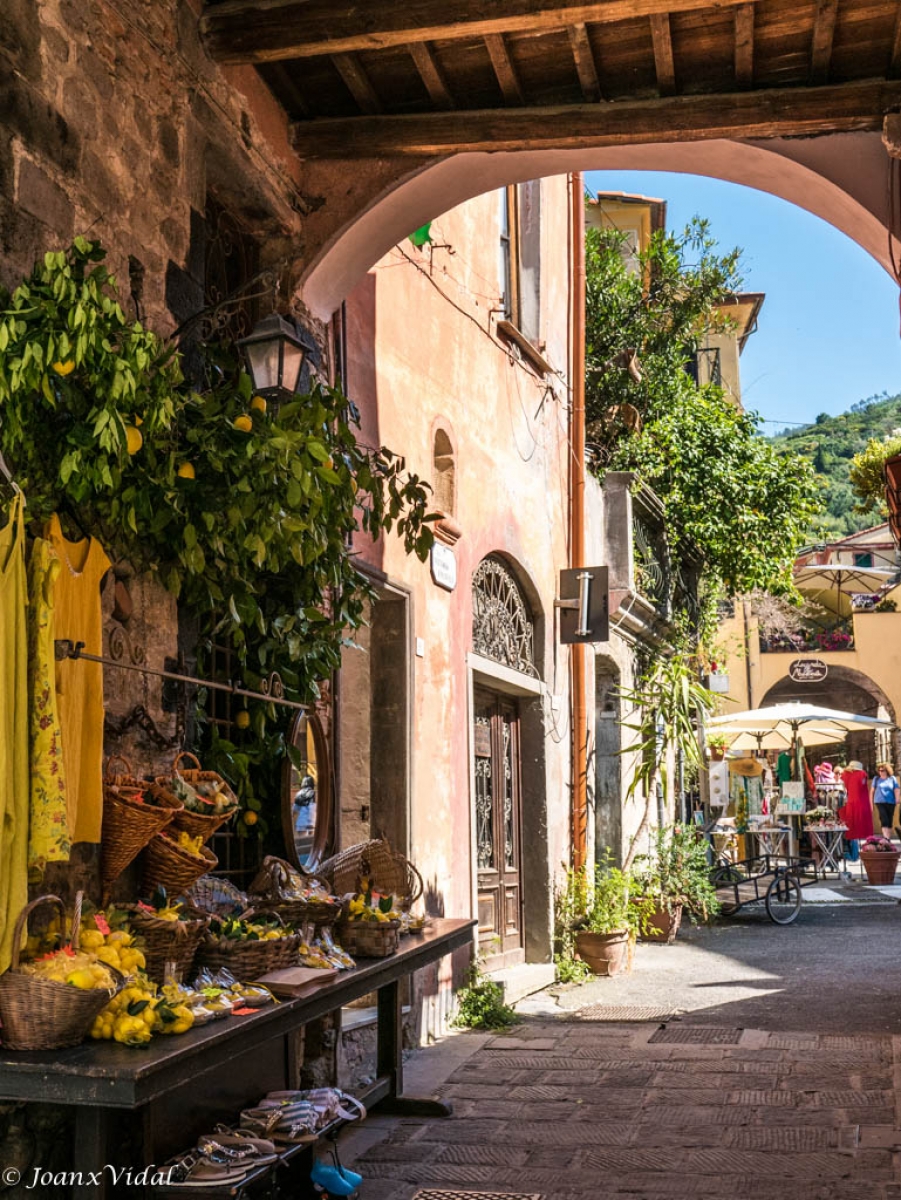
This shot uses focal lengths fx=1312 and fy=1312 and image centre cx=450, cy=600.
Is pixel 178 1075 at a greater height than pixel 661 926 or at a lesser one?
greater

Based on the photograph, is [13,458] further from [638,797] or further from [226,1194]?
[638,797]

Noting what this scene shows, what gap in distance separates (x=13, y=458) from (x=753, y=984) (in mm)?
7438

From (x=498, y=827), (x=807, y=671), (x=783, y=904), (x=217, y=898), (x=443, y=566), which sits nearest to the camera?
(x=217, y=898)

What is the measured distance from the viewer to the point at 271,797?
5.84 meters

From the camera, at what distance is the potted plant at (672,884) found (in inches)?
476

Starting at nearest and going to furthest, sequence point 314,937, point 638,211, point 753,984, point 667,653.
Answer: point 314,937 < point 753,984 < point 667,653 < point 638,211

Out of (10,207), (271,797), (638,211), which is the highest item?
(638,211)

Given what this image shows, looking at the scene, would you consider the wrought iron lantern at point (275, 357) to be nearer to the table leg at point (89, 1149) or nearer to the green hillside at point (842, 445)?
the table leg at point (89, 1149)

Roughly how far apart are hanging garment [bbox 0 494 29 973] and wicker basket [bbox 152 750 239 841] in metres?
0.85

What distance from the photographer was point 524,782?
10.5 meters

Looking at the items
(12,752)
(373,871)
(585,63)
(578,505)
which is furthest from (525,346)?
(12,752)

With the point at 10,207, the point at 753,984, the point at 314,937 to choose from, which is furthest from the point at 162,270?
the point at 753,984

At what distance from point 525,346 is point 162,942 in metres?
7.33

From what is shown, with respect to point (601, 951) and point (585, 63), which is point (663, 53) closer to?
point (585, 63)
